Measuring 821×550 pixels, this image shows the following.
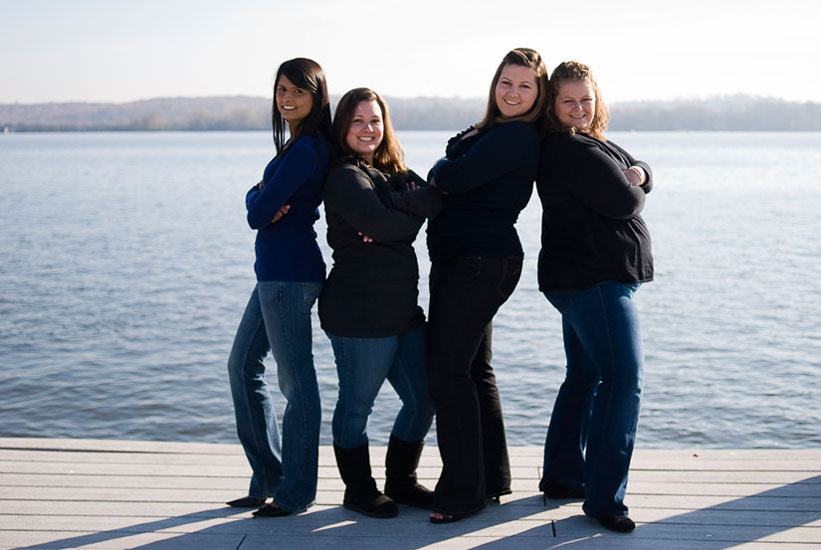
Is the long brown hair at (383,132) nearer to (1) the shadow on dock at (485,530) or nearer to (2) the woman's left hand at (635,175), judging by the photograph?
(2) the woman's left hand at (635,175)

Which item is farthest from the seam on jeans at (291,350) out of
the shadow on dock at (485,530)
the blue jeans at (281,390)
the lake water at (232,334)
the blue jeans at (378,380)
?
the lake water at (232,334)

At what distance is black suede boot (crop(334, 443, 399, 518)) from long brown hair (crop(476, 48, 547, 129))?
4.04 feet

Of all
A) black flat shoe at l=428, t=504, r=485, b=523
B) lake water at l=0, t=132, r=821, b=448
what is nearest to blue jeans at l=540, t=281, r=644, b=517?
black flat shoe at l=428, t=504, r=485, b=523

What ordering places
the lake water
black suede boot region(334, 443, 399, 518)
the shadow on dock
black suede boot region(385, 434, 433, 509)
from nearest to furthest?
1. the shadow on dock
2. black suede boot region(334, 443, 399, 518)
3. black suede boot region(385, 434, 433, 509)
4. the lake water

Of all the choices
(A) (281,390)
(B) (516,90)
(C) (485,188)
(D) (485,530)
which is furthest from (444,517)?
(B) (516,90)

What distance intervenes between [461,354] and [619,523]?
2.49ft

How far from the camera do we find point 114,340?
408 inches

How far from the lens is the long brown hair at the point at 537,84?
3.03m

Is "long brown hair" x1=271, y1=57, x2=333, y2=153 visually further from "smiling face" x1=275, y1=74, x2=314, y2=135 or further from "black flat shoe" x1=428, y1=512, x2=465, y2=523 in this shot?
"black flat shoe" x1=428, y1=512, x2=465, y2=523

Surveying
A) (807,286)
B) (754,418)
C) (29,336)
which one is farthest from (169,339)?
(807,286)

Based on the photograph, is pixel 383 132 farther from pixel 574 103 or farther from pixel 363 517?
pixel 363 517

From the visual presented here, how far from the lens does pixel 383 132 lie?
10.4 feet

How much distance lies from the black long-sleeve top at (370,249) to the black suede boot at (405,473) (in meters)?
0.48

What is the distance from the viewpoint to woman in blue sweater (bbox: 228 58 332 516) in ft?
10.1
